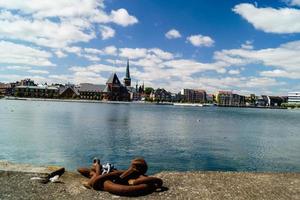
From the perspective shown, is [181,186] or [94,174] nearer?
[181,186]

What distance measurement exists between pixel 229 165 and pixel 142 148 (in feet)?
42.7

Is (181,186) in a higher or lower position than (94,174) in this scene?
lower

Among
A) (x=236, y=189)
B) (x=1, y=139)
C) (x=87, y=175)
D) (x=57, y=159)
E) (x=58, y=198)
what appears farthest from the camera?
(x=1, y=139)

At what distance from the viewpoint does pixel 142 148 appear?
145 feet

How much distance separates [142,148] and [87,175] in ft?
87.6

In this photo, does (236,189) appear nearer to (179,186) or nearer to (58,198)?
(179,186)

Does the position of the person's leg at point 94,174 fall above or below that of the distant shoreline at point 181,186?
above

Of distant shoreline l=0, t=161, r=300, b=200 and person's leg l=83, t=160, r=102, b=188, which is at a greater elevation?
person's leg l=83, t=160, r=102, b=188

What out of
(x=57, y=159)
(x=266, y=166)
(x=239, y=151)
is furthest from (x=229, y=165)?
(x=57, y=159)

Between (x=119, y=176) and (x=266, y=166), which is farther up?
(x=119, y=176)

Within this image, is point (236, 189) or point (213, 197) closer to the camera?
point (213, 197)

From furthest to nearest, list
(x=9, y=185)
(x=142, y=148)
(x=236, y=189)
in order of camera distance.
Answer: (x=142, y=148), (x=236, y=189), (x=9, y=185)

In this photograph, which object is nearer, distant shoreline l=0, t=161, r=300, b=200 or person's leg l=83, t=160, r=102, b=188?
distant shoreline l=0, t=161, r=300, b=200

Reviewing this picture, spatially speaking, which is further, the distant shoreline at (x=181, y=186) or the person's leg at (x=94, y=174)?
the person's leg at (x=94, y=174)
